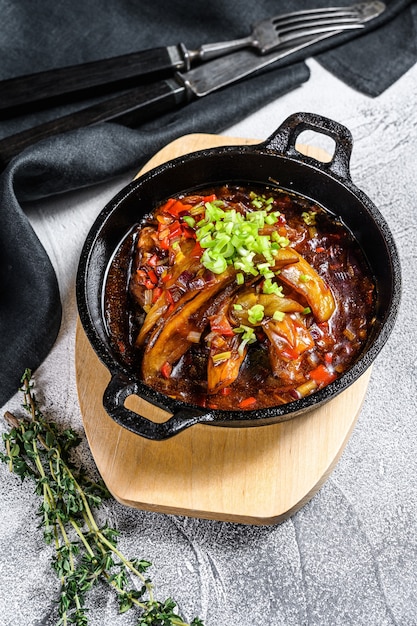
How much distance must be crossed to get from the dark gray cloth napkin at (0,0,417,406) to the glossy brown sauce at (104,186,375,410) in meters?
0.67

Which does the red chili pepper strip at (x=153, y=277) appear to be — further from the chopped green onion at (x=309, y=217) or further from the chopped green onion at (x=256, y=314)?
the chopped green onion at (x=309, y=217)

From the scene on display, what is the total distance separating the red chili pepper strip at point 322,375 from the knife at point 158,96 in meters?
1.99

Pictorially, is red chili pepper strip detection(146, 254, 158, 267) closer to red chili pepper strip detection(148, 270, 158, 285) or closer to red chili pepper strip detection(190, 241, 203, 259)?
red chili pepper strip detection(148, 270, 158, 285)

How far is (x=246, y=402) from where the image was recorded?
10.0 ft

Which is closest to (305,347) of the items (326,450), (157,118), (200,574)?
(326,450)

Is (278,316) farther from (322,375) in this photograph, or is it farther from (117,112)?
(117,112)

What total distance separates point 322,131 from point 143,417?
1.56m

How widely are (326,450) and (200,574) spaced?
79 cm

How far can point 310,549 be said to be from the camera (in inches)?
135

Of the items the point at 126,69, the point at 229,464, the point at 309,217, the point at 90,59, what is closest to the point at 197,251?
the point at 309,217

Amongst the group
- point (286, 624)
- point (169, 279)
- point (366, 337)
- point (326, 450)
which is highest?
point (169, 279)

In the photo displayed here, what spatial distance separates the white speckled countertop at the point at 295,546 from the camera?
3316mm

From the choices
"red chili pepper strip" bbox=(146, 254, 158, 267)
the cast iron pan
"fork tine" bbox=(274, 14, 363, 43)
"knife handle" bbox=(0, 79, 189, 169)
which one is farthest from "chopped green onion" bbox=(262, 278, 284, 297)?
"fork tine" bbox=(274, 14, 363, 43)

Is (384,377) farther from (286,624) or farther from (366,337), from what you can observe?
(286,624)
